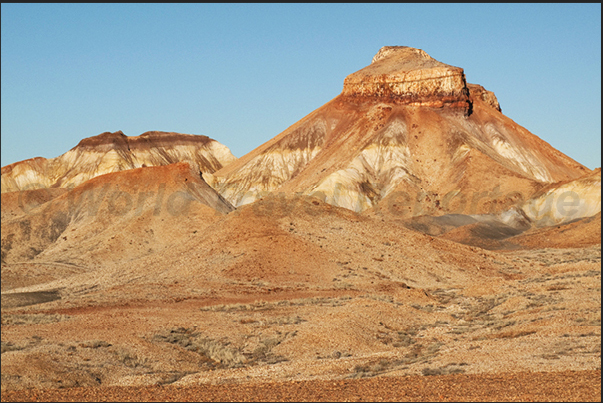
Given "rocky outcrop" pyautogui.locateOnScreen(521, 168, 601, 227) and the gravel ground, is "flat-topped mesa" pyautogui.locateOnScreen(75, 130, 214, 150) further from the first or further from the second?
the gravel ground

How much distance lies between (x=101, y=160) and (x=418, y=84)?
67.2 meters

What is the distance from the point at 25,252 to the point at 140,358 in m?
45.9

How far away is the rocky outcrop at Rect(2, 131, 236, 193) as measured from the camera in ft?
479

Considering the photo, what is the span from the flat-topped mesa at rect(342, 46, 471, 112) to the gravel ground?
105 m

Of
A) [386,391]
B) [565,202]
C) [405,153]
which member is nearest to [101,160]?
[405,153]

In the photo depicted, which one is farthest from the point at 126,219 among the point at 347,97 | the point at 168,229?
the point at 347,97

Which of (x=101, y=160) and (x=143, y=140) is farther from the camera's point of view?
(x=143, y=140)

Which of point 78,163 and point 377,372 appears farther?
point 78,163

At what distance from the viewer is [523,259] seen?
2080 inches

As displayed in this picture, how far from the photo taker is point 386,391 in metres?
14.8

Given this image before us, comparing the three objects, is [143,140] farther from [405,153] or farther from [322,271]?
[322,271]

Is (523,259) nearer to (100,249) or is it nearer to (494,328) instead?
(494,328)

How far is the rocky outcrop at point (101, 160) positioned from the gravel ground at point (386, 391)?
129 m

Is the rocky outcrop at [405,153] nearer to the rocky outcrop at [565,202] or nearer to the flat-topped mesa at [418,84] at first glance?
the flat-topped mesa at [418,84]
